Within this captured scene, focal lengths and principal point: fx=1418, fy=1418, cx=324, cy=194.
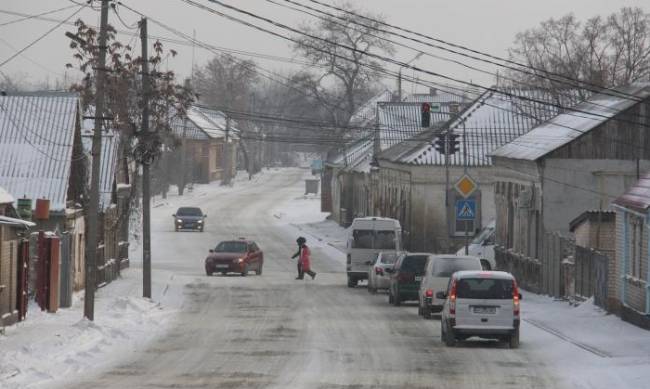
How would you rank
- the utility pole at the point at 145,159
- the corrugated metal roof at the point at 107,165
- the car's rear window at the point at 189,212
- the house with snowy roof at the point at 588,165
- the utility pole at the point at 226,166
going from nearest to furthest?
the utility pole at the point at 145,159
the house with snowy roof at the point at 588,165
the corrugated metal roof at the point at 107,165
the car's rear window at the point at 189,212
the utility pole at the point at 226,166

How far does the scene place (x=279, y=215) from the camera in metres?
106

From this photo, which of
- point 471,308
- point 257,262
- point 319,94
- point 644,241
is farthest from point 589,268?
point 319,94

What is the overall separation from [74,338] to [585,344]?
995 centimetres

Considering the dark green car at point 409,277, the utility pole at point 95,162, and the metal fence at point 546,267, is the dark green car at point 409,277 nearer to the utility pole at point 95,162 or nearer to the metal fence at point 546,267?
the metal fence at point 546,267

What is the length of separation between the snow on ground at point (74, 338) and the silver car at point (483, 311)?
20.1 ft

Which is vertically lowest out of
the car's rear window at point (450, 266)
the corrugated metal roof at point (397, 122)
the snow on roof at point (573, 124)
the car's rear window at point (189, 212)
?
the car's rear window at point (450, 266)

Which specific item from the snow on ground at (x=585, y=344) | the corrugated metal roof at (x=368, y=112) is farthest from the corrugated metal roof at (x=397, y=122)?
the snow on ground at (x=585, y=344)

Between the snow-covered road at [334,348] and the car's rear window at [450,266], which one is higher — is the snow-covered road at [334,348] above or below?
→ below

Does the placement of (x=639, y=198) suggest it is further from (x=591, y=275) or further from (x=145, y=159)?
(x=145, y=159)

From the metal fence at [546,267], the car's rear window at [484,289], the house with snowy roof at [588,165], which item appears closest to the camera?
the car's rear window at [484,289]

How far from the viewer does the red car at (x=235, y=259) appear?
56.1 meters

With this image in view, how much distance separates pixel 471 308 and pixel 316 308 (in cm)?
1174

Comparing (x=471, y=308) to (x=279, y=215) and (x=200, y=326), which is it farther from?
(x=279, y=215)

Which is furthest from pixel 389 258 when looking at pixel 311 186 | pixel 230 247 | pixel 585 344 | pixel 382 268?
pixel 311 186
